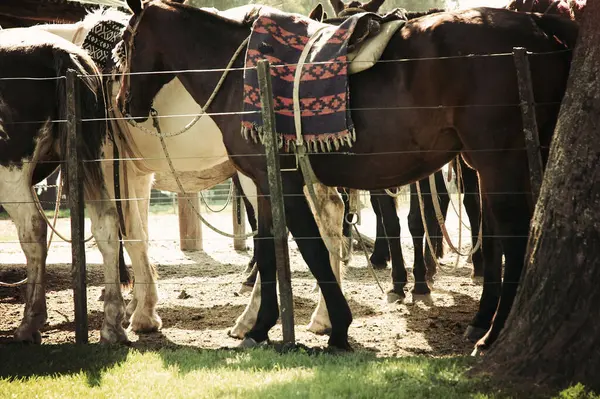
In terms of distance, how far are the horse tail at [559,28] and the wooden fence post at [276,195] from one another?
1.68 m

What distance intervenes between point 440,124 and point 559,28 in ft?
3.01

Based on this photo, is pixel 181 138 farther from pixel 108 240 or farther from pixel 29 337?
pixel 29 337

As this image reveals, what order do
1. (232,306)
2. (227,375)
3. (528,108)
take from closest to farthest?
(227,375) < (528,108) < (232,306)

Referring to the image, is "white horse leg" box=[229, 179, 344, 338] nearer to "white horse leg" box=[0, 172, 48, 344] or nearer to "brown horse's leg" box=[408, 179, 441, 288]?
"brown horse's leg" box=[408, 179, 441, 288]

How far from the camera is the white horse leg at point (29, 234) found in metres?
5.99

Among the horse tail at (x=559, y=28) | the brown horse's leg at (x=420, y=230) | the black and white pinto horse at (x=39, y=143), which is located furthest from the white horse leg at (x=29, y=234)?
the horse tail at (x=559, y=28)

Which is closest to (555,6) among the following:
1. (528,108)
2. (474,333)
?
(528,108)

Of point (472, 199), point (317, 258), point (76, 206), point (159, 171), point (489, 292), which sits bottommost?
point (489, 292)

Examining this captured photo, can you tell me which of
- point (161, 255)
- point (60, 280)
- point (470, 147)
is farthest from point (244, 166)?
point (161, 255)

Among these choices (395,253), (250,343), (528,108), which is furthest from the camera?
(395,253)

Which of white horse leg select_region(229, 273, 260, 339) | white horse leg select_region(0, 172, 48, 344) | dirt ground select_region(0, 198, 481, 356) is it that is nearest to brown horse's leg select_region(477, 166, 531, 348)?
dirt ground select_region(0, 198, 481, 356)

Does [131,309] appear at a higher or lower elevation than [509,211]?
lower

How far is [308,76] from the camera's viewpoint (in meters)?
5.25

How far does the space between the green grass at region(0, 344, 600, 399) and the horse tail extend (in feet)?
6.50
